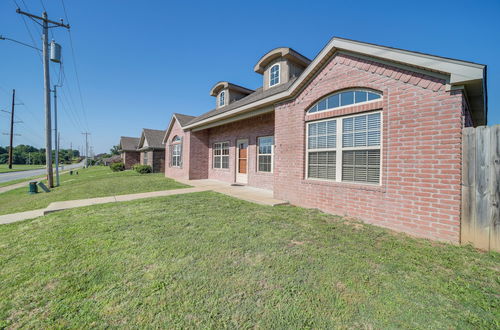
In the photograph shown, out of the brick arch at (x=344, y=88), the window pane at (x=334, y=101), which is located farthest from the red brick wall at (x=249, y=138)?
the window pane at (x=334, y=101)

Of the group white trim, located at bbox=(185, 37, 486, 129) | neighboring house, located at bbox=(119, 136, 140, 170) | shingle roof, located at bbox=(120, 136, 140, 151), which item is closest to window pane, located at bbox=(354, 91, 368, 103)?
white trim, located at bbox=(185, 37, 486, 129)

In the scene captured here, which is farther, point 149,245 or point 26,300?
point 149,245

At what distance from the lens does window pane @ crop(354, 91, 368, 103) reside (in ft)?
16.1

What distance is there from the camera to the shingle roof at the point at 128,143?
2886 centimetres

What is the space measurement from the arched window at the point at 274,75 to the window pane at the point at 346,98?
5.39 m

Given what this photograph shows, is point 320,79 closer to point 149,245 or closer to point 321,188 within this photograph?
point 321,188

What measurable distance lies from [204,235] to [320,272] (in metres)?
2.22

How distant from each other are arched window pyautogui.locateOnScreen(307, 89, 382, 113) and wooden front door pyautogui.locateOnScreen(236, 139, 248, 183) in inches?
204

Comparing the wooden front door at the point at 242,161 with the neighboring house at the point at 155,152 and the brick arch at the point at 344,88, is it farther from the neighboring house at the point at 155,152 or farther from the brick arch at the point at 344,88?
the neighboring house at the point at 155,152

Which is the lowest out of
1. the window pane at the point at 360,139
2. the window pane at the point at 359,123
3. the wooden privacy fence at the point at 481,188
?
the wooden privacy fence at the point at 481,188

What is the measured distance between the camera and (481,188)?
3533 millimetres

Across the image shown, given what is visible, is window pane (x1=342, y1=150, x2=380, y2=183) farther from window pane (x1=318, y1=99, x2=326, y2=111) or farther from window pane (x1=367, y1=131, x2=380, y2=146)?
window pane (x1=318, y1=99, x2=326, y2=111)

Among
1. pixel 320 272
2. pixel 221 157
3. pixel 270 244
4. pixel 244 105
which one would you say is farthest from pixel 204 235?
pixel 221 157

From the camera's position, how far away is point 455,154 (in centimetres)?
→ 369
